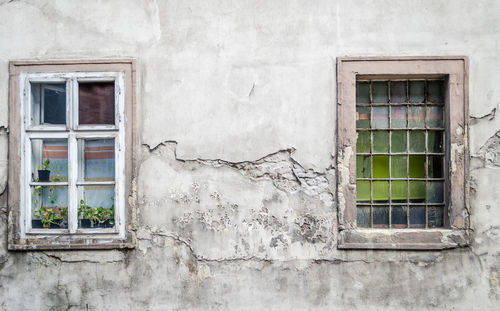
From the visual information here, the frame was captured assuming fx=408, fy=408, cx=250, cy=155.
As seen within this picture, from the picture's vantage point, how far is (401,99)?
3416 mm

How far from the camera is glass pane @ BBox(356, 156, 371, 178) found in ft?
11.2

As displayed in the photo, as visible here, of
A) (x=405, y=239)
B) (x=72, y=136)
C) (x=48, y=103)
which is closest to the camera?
(x=405, y=239)

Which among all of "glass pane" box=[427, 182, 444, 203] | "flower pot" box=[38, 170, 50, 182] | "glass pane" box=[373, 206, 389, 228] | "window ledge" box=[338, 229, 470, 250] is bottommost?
"window ledge" box=[338, 229, 470, 250]

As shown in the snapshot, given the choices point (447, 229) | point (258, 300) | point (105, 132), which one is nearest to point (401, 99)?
point (447, 229)

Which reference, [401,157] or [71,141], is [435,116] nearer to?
[401,157]

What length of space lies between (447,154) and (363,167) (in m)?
0.67

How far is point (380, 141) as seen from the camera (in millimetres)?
3418

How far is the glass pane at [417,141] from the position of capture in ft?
11.2

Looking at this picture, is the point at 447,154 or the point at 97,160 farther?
the point at 97,160

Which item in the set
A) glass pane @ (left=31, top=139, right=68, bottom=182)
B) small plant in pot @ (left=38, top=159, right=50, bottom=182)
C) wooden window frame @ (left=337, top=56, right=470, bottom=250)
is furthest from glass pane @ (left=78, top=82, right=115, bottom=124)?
wooden window frame @ (left=337, top=56, right=470, bottom=250)

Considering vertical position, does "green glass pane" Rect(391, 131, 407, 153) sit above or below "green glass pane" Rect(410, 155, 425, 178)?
above

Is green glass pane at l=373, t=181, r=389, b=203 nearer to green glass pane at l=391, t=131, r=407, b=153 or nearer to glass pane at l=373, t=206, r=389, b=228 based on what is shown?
glass pane at l=373, t=206, r=389, b=228

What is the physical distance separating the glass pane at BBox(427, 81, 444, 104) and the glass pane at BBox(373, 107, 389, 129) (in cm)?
38

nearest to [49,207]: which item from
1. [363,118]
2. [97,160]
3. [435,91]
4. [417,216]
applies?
[97,160]
